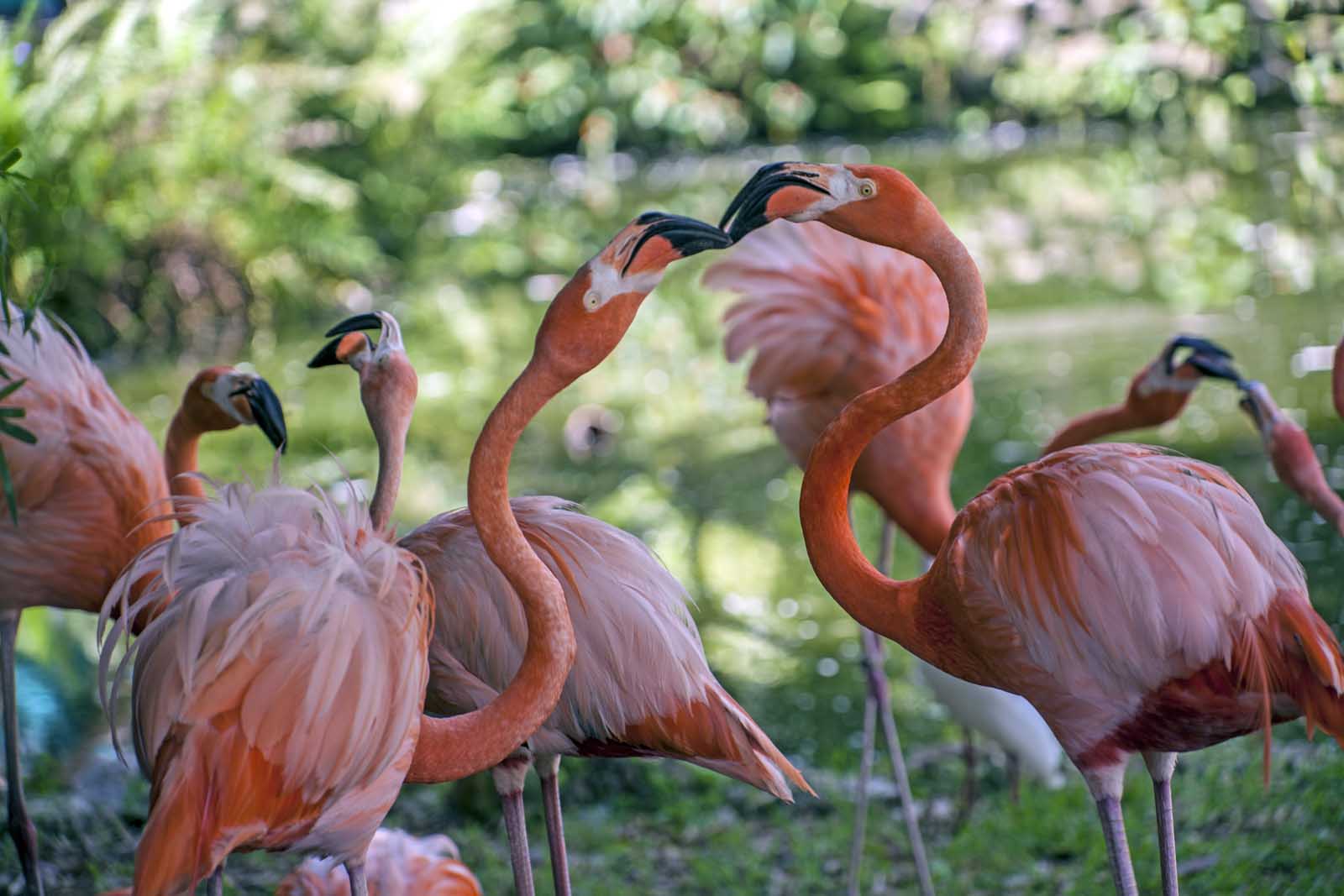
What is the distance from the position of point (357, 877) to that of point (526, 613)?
0.51 m

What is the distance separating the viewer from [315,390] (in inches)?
304

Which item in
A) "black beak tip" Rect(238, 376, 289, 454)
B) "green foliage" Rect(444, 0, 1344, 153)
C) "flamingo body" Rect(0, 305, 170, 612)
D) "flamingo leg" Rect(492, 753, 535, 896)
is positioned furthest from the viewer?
"green foliage" Rect(444, 0, 1344, 153)

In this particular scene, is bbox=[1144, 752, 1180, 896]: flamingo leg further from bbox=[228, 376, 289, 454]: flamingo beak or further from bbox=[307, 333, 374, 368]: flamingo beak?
bbox=[228, 376, 289, 454]: flamingo beak

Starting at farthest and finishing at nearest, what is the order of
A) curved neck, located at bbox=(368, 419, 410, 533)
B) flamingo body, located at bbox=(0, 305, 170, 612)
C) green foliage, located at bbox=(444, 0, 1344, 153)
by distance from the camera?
green foliage, located at bbox=(444, 0, 1344, 153), flamingo body, located at bbox=(0, 305, 170, 612), curved neck, located at bbox=(368, 419, 410, 533)

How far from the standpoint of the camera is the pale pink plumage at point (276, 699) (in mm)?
1901

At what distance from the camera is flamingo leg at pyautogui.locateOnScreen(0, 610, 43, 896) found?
2.77 m

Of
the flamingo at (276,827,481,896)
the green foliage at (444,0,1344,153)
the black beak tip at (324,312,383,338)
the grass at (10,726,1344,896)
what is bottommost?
the grass at (10,726,1344,896)

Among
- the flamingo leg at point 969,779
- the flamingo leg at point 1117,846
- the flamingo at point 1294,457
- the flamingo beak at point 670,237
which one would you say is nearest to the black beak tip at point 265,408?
the flamingo beak at point 670,237

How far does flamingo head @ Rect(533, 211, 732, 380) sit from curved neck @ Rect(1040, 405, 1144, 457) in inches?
59.7

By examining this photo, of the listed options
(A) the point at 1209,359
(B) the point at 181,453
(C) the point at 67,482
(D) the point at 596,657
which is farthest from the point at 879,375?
(C) the point at 67,482

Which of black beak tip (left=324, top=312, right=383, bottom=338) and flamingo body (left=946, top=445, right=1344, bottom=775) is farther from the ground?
black beak tip (left=324, top=312, right=383, bottom=338)

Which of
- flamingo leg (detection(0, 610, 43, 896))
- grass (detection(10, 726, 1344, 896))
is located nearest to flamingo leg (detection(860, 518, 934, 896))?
grass (detection(10, 726, 1344, 896))

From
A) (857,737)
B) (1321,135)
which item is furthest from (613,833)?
(1321,135)

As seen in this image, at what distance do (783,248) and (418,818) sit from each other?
168 centimetres
